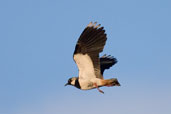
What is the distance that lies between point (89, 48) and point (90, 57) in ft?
1.01

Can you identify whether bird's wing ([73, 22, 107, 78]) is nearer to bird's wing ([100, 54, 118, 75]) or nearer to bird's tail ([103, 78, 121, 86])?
bird's tail ([103, 78, 121, 86])

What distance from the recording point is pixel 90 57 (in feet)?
54.3

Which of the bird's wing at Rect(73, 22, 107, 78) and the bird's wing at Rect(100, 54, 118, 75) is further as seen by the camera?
the bird's wing at Rect(100, 54, 118, 75)

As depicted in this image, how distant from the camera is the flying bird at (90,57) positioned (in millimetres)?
16547

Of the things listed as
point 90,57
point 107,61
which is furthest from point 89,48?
point 107,61

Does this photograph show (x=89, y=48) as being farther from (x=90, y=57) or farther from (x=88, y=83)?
(x=88, y=83)

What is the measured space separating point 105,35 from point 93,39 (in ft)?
1.39

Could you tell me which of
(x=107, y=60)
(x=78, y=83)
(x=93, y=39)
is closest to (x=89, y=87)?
(x=78, y=83)

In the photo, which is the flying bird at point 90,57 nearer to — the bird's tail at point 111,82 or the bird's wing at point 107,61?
the bird's tail at point 111,82

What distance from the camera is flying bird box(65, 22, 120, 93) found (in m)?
16.5

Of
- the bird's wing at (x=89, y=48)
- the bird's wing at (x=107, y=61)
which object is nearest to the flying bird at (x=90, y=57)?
the bird's wing at (x=89, y=48)

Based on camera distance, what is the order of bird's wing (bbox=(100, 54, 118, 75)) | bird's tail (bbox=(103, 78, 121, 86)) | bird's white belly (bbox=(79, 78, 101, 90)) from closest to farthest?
1. bird's tail (bbox=(103, 78, 121, 86))
2. bird's white belly (bbox=(79, 78, 101, 90))
3. bird's wing (bbox=(100, 54, 118, 75))

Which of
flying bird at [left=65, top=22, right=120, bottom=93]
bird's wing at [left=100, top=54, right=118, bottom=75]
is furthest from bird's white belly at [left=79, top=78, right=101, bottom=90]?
bird's wing at [left=100, top=54, right=118, bottom=75]

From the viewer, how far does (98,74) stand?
1681 cm
